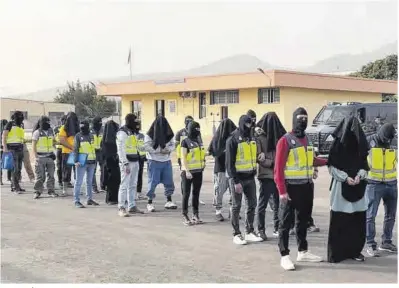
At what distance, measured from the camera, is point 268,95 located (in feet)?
103

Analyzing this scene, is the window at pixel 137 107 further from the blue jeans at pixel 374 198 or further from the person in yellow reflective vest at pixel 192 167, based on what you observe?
the blue jeans at pixel 374 198

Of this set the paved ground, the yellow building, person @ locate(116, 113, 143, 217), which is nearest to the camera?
the paved ground

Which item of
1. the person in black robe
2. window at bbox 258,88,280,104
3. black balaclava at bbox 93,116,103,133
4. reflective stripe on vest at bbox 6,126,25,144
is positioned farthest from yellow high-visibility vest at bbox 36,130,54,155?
window at bbox 258,88,280,104

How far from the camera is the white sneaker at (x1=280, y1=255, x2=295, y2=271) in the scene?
20.0ft

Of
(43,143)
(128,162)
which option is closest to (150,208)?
(128,162)

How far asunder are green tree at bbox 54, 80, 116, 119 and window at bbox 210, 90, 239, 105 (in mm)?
34449

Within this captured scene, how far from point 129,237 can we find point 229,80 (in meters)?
24.9

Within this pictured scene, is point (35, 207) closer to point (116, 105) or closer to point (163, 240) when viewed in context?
point (163, 240)

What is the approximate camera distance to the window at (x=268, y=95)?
1221 inches

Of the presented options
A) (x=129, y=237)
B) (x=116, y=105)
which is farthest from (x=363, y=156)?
(x=116, y=105)

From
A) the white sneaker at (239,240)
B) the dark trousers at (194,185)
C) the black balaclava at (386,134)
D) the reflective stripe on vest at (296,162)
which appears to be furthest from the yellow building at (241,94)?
the reflective stripe on vest at (296,162)

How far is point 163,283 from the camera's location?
227 inches

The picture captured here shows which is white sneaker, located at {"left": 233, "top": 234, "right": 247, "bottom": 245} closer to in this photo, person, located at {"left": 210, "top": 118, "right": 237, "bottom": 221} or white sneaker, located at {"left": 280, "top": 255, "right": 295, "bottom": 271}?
white sneaker, located at {"left": 280, "top": 255, "right": 295, "bottom": 271}

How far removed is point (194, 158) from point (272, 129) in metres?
1.57
